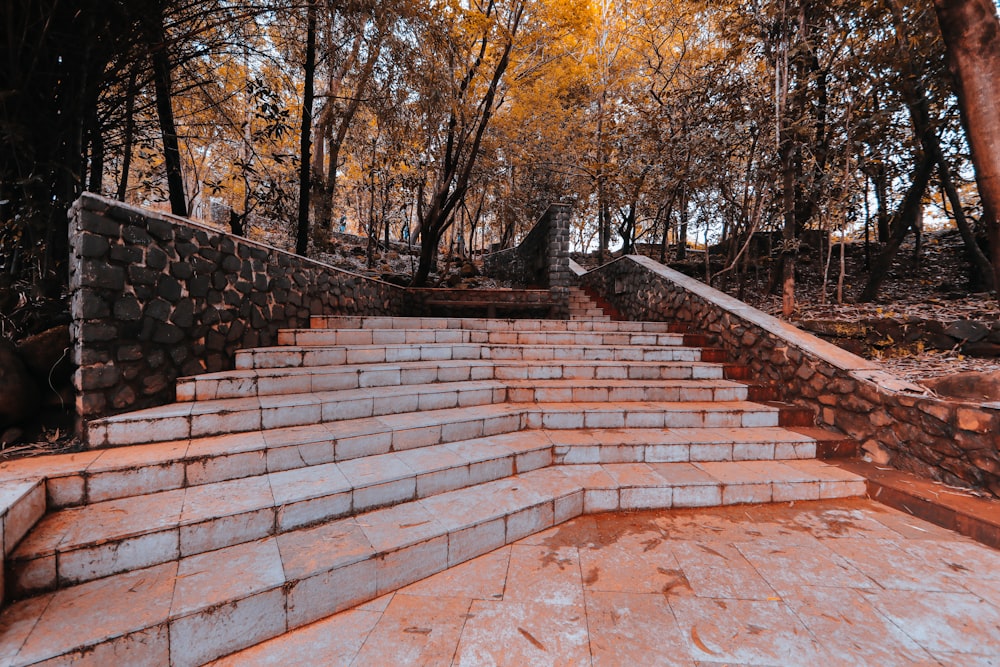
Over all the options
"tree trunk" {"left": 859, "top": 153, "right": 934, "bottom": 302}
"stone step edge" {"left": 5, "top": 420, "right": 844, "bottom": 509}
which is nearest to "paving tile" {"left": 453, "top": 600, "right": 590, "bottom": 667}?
"stone step edge" {"left": 5, "top": 420, "right": 844, "bottom": 509}

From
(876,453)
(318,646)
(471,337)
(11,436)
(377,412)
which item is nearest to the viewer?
(318,646)

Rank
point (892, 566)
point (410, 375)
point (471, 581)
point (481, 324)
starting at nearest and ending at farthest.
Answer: point (471, 581) → point (892, 566) → point (410, 375) → point (481, 324)

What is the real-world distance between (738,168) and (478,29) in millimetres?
5649

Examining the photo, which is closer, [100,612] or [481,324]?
[100,612]

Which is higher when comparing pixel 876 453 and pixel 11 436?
pixel 11 436

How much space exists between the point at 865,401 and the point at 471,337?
164 inches

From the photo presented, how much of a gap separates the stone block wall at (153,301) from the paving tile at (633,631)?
3337mm

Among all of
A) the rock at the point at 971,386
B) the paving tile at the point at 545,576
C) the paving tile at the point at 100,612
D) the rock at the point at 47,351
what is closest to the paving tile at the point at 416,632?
the paving tile at the point at 545,576

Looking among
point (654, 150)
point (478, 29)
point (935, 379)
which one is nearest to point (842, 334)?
point (935, 379)

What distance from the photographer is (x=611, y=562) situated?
2289 mm

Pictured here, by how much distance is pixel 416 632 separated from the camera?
5.77 ft

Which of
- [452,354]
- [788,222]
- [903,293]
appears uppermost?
[788,222]

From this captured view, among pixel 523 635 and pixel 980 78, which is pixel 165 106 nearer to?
pixel 523 635

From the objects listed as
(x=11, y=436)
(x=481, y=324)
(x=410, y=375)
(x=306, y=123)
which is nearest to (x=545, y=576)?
(x=410, y=375)
